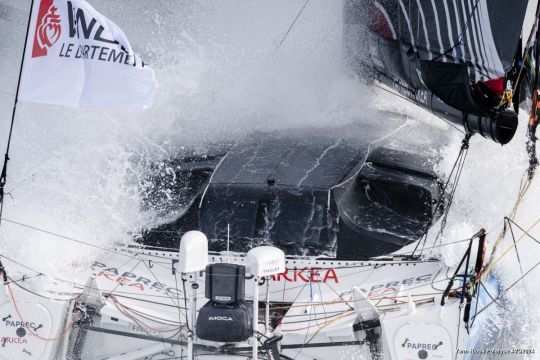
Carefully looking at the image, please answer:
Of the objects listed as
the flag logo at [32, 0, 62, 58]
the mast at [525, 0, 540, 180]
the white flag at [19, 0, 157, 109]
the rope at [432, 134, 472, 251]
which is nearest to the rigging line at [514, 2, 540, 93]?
the mast at [525, 0, 540, 180]

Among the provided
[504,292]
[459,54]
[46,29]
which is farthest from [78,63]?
Result: [504,292]

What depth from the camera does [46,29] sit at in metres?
5.25

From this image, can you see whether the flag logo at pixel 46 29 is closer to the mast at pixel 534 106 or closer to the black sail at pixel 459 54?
the black sail at pixel 459 54

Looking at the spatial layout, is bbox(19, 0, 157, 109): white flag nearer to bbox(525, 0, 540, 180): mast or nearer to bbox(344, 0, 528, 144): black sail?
bbox(344, 0, 528, 144): black sail

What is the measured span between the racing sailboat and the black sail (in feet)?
0.05

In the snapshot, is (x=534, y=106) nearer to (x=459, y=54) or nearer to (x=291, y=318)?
(x=459, y=54)

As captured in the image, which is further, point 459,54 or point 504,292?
point 459,54

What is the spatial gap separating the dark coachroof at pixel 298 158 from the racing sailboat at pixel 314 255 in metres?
0.02

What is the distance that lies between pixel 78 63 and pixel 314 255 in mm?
2181

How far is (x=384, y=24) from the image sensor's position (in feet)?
26.9

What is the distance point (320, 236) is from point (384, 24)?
300 cm

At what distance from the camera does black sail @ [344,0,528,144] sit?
20.1ft

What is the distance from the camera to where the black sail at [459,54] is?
20.1ft

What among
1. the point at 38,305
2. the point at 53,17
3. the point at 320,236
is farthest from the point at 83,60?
the point at 320,236
